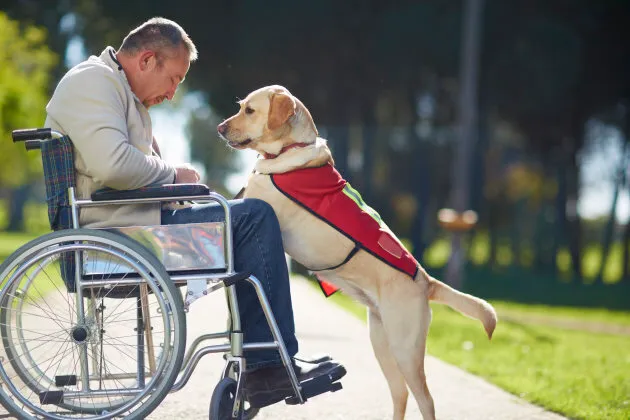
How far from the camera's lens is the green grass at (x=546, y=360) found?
17.7ft

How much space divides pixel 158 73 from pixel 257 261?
3.36 ft

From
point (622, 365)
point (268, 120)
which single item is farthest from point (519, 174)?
point (268, 120)

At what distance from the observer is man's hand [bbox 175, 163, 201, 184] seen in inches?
160

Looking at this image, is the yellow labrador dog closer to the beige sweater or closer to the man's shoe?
the man's shoe

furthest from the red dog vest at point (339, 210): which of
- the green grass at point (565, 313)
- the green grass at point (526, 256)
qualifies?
the green grass at point (526, 256)

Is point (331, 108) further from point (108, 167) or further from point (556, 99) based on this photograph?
point (108, 167)

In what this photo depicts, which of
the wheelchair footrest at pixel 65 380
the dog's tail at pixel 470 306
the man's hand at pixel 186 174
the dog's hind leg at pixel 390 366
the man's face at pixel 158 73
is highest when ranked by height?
the man's face at pixel 158 73

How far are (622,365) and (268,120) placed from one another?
4.73 meters

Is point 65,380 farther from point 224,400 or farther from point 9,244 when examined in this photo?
A: point 9,244

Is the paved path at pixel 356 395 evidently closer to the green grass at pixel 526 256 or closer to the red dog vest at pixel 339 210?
the red dog vest at pixel 339 210

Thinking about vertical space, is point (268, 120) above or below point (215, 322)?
above

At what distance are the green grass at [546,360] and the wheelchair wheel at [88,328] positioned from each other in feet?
8.20

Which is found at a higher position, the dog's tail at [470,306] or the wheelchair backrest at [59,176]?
the wheelchair backrest at [59,176]

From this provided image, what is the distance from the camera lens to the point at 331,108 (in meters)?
21.9
